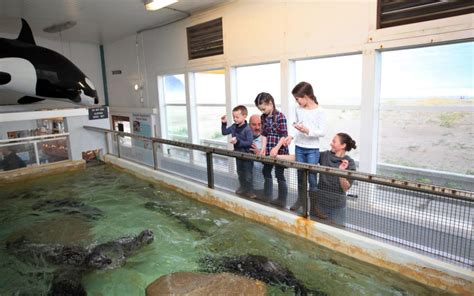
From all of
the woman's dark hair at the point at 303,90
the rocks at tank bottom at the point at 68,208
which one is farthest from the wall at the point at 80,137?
the woman's dark hair at the point at 303,90

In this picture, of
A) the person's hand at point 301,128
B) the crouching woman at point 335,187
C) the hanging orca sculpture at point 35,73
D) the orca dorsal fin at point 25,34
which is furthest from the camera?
the orca dorsal fin at point 25,34

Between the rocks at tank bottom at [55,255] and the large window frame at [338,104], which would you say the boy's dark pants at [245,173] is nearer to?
the rocks at tank bottom at [55,255]

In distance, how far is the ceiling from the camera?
5.20m

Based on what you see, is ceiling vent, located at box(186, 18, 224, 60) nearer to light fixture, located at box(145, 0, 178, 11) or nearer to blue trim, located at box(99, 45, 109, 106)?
light fixture, located at box(145, 0, 178, 11)

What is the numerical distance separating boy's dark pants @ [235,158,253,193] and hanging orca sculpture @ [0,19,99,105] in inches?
152

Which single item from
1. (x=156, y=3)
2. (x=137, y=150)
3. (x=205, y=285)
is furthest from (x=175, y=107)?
(x=205, y=285)

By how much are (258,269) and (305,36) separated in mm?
3253

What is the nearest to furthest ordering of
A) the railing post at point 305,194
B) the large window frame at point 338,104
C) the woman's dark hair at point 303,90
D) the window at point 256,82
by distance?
1. the railing post at point 305,194
2. the woman's dark hair at point 303,90
3. the large window frame at point 338,104
4. the window at point 256,82

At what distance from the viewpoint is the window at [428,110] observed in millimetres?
3377

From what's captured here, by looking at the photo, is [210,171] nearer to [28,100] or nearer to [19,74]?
[19,74]

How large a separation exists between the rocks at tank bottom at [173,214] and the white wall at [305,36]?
224cm

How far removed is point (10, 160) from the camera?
4.93m

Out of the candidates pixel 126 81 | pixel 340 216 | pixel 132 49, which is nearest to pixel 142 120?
pixel 126 81

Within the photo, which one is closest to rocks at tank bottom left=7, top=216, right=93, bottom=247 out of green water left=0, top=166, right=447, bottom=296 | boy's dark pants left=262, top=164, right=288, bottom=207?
green water left=0, top=166, right=447, bottom=296
